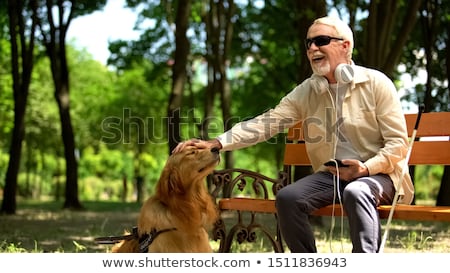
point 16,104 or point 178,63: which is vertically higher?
point 178,63

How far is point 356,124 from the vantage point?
4.51 m

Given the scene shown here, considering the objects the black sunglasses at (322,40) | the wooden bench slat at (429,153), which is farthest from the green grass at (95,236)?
the black sunglasses at (322,40)

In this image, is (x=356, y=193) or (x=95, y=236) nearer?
(x=356, y=193)

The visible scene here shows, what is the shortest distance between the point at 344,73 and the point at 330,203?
0.86 m

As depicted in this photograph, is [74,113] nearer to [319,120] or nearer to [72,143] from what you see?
[72,143]

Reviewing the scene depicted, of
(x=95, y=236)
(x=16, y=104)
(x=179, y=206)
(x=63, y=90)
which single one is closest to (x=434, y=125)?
(x=179, y=206)

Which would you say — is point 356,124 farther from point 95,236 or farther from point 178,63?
point 178,63

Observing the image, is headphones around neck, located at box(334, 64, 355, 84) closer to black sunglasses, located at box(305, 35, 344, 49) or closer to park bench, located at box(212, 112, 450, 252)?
black sunglasses, located at box(305, 35, 344, 49)

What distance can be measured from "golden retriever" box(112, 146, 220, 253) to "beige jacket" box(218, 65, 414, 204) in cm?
31

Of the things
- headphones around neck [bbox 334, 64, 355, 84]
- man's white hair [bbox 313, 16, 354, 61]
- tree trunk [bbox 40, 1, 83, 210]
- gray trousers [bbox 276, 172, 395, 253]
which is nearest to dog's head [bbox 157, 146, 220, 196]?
gray trousers [bbox 276, 172, 395, 253]

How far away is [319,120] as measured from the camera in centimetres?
469

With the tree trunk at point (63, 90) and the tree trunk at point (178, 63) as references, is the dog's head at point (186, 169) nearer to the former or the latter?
the tree trunk at point (178, 63)

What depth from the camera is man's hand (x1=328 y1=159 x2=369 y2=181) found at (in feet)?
14.2
